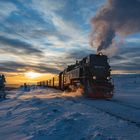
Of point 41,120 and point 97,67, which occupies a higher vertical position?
point 97,67

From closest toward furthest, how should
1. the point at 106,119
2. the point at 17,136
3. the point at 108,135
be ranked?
the point at 108,135 < the point at 17,136 < the point at 106,119

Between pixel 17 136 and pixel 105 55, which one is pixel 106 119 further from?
pixel 105 55

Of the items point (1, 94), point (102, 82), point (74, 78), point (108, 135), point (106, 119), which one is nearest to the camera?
point (108, 135)

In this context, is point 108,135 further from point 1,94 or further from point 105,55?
point 1,94

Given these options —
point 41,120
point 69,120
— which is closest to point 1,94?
point 41,120

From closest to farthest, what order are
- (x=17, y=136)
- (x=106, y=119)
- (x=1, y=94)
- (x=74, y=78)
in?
1. (x=17, y=136)
2. (x=106, y=119)
3. (x=74, y=78)
4. (x=1, y=94)

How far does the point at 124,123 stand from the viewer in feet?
35.3

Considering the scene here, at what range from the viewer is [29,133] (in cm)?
979

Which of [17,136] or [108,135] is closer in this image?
[108,135]

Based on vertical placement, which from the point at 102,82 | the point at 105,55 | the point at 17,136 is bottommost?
the point at 17,136

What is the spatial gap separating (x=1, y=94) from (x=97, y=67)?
527 inches

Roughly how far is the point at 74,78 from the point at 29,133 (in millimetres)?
21606

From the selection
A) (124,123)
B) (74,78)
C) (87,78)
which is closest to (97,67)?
(87,78)

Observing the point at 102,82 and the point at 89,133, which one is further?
the point at 102,82
